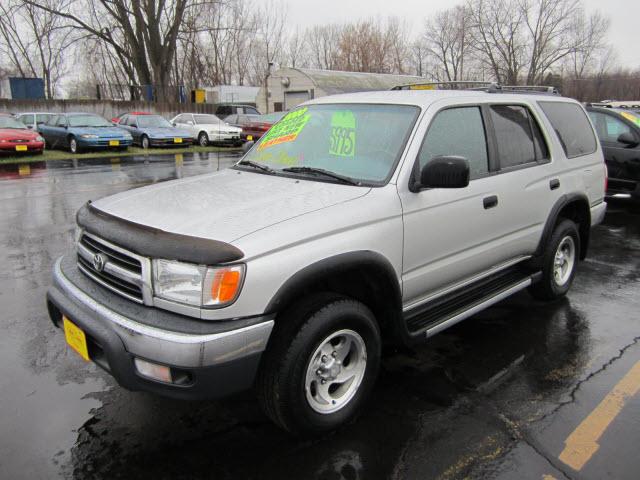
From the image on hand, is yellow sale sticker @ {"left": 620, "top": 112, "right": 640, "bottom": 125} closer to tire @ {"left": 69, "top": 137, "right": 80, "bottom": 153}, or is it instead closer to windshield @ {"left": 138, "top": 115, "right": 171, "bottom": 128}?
tire @ {"left": 69, "top": 137, "right": 80, "bottom": 153}

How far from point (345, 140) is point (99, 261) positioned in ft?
5.80

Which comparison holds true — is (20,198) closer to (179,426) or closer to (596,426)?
(179,426)

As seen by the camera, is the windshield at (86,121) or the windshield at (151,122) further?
the windshield at (151,122)

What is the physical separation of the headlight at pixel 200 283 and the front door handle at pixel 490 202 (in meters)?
2.08

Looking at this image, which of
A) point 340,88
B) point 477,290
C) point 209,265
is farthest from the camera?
point 340,88

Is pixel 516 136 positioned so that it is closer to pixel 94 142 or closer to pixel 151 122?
pixel 94 142

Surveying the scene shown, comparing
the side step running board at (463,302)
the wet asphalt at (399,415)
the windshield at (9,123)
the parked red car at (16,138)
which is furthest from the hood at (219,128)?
the side step running board at (463,302)

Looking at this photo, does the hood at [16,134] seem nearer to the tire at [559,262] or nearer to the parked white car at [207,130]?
the parked white car at [207,130]

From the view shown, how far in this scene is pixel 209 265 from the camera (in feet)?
7.97

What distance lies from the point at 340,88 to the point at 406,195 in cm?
3456

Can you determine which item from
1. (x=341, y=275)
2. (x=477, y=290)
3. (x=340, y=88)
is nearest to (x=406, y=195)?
(x=341, y=275)

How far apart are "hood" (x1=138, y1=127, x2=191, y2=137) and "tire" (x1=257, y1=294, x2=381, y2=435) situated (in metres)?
19.6

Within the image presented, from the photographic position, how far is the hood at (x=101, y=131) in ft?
61.6

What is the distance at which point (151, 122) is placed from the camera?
2195 cm
